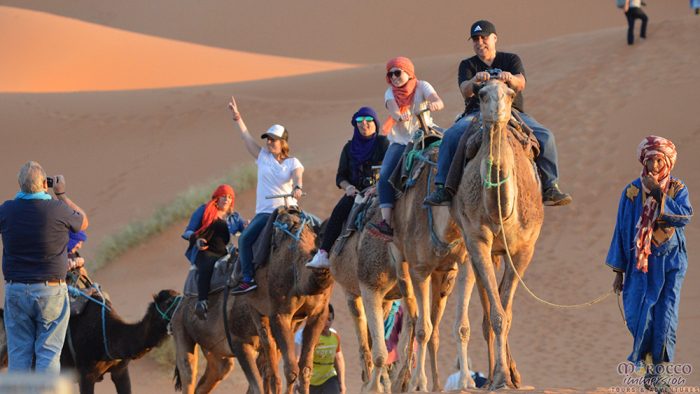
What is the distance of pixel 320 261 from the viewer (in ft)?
47.3

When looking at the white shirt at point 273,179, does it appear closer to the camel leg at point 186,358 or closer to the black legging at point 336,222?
the black legging at point 336,222

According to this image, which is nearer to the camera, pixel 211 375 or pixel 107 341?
pixel 107 341

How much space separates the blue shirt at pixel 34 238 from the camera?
11633 mm

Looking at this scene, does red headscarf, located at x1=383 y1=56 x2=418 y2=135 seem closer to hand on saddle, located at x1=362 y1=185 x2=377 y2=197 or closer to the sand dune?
hand on saddle, located at x1=362 y1=185 x2=377 y2=197

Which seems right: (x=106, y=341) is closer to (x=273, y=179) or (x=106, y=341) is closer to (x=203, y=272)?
(x=203, y=272)

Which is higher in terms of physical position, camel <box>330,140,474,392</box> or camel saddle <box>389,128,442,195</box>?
camel saddle <box>389,128,442,195</box>

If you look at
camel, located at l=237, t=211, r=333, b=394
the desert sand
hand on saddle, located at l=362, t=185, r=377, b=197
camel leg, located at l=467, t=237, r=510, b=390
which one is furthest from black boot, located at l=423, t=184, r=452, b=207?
the desert sand

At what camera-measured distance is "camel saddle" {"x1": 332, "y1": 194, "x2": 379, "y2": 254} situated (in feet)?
45.9

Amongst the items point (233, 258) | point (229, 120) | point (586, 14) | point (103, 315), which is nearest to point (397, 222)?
point (233, 258)

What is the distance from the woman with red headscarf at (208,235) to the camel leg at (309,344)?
1.76 meters

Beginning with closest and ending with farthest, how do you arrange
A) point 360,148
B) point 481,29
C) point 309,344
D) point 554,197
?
point 554,197, point 481,29, point 360,148, point 309,344

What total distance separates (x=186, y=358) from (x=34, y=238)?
5.90 meters

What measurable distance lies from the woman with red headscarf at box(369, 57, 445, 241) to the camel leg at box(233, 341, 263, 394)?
3.27 metres

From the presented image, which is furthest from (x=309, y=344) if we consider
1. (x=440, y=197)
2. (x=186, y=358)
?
(x=440, y=197)
